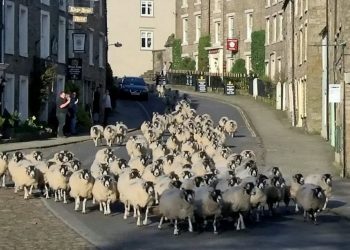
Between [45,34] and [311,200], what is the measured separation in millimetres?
31597

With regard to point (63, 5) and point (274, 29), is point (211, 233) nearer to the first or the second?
point (63, 5)

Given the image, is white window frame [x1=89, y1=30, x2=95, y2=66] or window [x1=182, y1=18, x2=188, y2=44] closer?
white window frame [x1=89, y1=30, x2=95, y2=66]

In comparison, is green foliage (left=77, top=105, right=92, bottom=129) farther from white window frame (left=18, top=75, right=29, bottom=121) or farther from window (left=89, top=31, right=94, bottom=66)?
window (left=89, top=31, right=94, bottom=66)

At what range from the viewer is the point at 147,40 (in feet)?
326

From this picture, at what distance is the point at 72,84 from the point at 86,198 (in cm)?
2966

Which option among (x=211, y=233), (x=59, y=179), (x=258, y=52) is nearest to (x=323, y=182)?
(x=211, y=233)

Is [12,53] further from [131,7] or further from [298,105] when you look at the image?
[131,7]

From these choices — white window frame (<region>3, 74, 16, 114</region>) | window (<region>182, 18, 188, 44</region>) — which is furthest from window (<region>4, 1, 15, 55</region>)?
window (<region>182, 18, 188, 44</region>)

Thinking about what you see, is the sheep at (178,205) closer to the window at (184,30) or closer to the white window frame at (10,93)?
the white window frame at (10,93)

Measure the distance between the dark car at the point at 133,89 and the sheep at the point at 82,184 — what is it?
51066 millimetres

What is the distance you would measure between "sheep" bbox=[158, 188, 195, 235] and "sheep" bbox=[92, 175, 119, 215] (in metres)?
2.44

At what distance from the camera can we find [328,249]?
1664 cm

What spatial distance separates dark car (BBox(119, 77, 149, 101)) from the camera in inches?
2849

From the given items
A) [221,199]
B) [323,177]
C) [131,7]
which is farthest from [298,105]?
[131,7]
